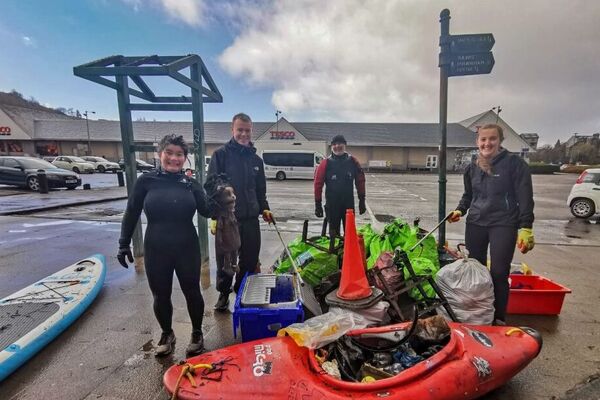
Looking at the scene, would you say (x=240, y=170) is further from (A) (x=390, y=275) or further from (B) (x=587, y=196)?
(B) (x=587, y=196)

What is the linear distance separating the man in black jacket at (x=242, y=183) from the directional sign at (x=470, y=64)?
2.63 metres

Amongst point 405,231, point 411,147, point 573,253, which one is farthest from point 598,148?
point 405,231

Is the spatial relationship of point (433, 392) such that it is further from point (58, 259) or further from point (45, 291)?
point (58, 259)

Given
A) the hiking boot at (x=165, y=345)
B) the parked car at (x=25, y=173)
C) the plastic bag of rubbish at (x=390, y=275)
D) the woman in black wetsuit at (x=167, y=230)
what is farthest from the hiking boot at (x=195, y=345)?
the parked car at (x=25, y=173)

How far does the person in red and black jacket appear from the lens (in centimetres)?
477

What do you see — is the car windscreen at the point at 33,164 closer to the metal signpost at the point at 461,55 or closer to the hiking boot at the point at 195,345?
the hiking boot at the point at 195,345

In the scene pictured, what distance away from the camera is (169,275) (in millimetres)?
2541

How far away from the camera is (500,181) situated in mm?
2873

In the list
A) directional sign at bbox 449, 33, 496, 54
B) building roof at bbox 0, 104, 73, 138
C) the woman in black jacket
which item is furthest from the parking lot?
building roof at bbox 0, 104, 73, 138

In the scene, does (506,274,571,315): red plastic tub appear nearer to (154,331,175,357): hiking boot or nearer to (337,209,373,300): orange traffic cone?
(337,209,373,300): orange traffic cone

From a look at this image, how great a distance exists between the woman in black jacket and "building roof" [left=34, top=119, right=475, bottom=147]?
3689cm

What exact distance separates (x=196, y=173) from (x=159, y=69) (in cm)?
142

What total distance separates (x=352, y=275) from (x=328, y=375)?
114cm

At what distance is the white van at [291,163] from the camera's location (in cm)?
2320
